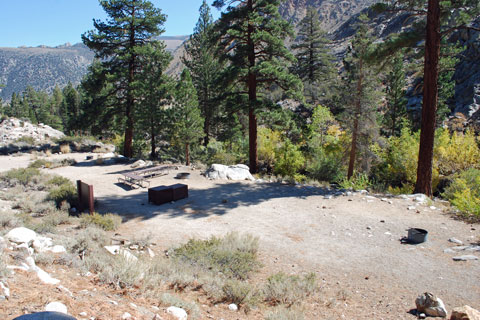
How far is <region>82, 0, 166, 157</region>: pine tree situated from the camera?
18.8 m

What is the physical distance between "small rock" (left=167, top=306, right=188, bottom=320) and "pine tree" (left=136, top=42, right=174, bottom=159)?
582 inches

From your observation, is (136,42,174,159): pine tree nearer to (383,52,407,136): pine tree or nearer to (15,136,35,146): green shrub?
(15,136,35,146): green shrub

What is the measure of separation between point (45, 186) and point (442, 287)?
1260 cm

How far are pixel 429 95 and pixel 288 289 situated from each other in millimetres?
8842

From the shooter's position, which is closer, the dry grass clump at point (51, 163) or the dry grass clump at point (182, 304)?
the dry grass clump at point (182, 304)

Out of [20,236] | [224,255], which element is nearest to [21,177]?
[20,236]

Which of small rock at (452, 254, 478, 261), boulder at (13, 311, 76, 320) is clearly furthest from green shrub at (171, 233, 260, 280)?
small rock at (452, 254, 478, 261)

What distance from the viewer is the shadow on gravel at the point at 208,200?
9711mm

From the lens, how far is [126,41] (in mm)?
19781

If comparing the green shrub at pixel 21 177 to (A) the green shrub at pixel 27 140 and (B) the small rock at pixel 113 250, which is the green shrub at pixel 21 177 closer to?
(B) the small rock at pixel 113 250

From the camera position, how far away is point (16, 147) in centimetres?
2419

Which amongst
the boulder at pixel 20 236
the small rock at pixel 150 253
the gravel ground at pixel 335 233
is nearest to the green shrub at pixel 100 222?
the gravel ground at pixel 335 233

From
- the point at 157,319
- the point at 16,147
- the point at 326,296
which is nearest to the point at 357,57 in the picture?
the point at 326,296

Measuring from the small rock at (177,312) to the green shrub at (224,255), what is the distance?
166 centimetres
